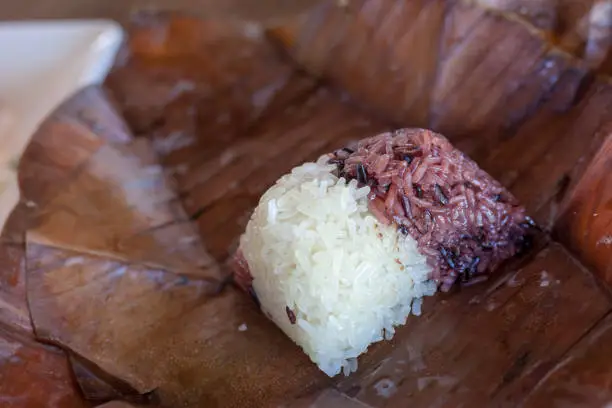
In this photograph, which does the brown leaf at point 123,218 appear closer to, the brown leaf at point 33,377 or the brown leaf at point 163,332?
the brown leaf at point 163,332

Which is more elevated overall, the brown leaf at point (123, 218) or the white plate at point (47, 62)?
the white plate at point (47, 62)

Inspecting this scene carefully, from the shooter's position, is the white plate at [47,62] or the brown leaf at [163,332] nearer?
the brown leaf at [163,332]

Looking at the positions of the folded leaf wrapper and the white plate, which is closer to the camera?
the folded leaf wrapper

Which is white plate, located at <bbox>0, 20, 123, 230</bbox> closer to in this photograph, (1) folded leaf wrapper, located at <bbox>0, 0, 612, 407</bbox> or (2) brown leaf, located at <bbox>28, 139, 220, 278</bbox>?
(1) folded leaf wrapper, located at <bbox>0, 0, 612, 407</bbox>

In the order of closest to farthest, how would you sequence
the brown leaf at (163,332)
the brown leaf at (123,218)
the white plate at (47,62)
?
the brown leaf at (163,332), the brown leaf at (123,218), the white plate at (47,62)

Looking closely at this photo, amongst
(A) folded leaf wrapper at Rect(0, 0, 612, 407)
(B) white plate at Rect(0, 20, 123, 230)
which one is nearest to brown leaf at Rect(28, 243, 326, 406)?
(A) folded leaf wrapper at Rect(0, 0, 612, 407)

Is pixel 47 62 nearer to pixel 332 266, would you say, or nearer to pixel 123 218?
pixel 123 218

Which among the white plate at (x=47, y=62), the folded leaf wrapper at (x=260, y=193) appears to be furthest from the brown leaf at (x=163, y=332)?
the white plate at (x=47, y=62)
